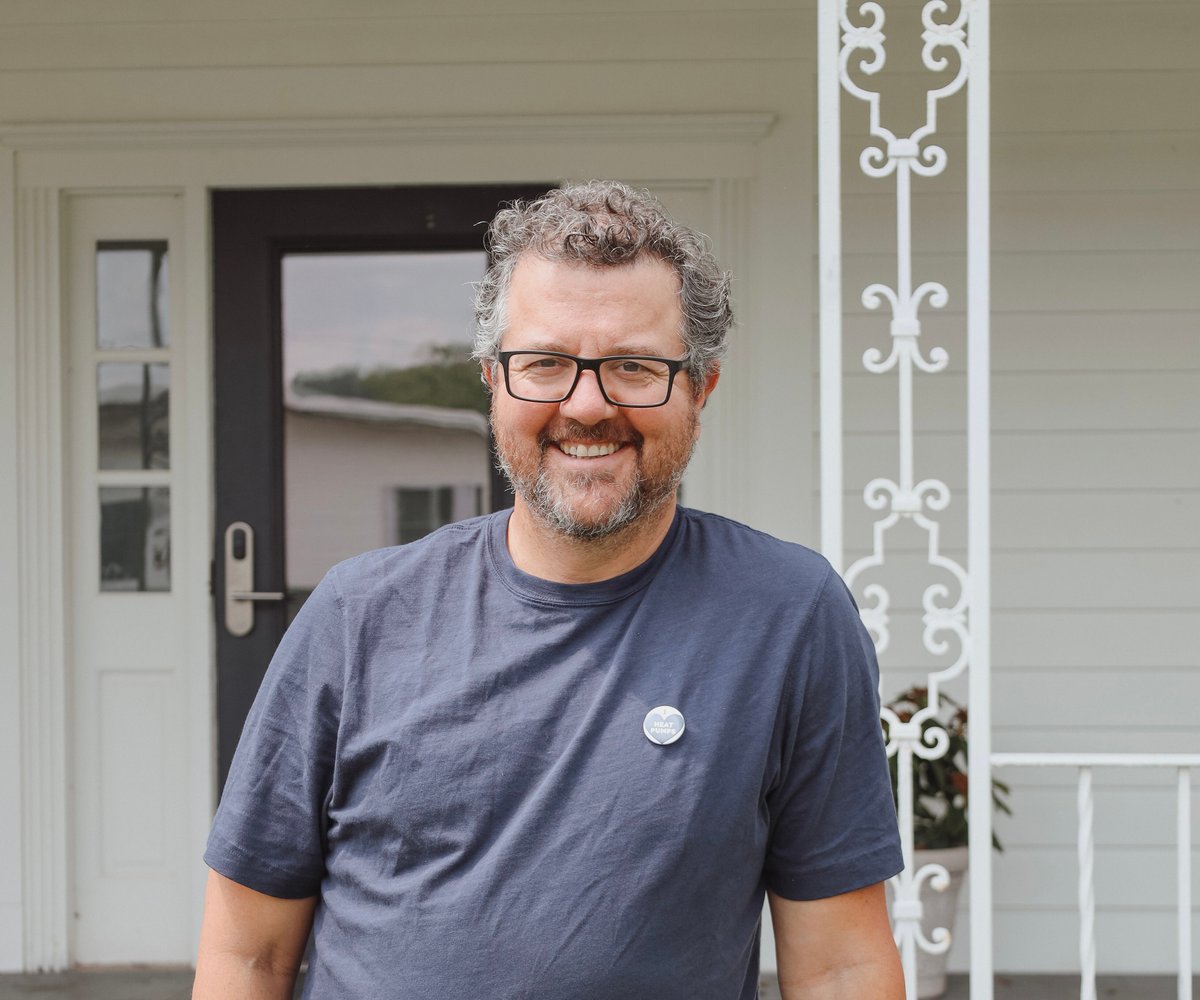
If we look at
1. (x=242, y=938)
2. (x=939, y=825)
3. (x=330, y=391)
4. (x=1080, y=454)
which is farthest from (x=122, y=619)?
(x=1080, y=454)

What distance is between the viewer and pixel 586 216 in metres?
1.23

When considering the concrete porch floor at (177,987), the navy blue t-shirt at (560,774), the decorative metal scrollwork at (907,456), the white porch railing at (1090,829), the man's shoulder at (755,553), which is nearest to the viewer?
the navy blue t-shirt at (560,774)

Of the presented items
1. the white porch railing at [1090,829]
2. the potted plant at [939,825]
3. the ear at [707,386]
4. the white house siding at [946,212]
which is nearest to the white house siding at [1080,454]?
the white house siding at [946,212]

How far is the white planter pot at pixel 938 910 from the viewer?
126 inches

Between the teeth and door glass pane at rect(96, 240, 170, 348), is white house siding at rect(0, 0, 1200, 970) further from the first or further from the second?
the teeth

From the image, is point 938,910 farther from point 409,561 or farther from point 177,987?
point 409,561

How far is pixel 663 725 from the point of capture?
1.17 m

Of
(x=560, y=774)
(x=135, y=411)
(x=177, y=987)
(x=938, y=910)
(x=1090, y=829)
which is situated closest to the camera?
(x=560, y=774)

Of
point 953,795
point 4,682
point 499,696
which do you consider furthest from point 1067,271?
point 4,682

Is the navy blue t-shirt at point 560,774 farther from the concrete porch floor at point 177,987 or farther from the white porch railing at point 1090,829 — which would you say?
the concrete porch floor at point 177,987

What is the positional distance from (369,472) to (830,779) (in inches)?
102

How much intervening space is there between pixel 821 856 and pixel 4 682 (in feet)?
9.57

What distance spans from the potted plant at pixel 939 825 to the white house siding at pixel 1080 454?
0.57 feet

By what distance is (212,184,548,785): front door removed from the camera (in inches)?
138
